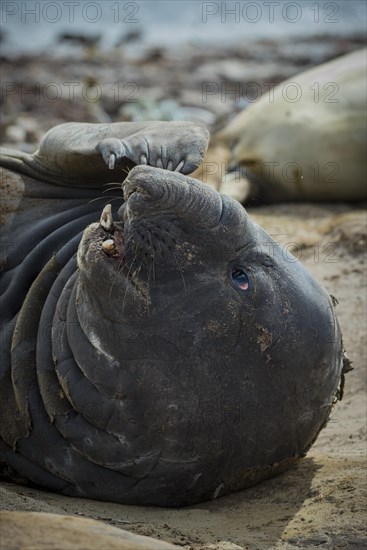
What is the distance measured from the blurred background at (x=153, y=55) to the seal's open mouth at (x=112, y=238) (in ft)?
18.3

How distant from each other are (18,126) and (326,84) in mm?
3404

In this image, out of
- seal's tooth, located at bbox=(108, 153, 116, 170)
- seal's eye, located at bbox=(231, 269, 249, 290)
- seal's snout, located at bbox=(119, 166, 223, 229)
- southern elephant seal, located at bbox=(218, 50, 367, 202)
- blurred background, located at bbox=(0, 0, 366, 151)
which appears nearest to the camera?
seal's snout, located at bbox=(119, 166, 223, 229)

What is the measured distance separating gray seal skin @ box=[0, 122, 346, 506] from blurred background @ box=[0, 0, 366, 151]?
559 centimetres

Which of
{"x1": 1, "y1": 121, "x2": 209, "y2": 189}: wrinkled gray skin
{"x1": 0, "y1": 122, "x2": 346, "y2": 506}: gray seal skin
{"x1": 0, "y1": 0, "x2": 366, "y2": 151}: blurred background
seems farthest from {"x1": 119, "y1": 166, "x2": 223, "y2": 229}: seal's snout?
{"x1": 0, "y1": 0, "x2": 366, "y2": 151}: blurred background

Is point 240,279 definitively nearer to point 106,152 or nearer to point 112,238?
point 112,238

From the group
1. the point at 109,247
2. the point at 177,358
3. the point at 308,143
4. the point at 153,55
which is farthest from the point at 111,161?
the point at 153,55

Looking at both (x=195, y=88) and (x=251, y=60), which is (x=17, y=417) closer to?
(x=195, y=88)

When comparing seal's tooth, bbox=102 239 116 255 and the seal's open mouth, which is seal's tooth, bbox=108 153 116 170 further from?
seal's tooth, bbox=102 239 116 255

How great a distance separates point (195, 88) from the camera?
12805 mm

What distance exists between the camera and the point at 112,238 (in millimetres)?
3840

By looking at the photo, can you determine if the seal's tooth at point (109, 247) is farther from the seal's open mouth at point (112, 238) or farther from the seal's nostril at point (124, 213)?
the seal's nostril at point (124, 213)

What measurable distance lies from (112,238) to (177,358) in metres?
0.49

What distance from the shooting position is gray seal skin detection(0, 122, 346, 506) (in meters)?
3.74

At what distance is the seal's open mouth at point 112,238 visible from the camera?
148 inches
